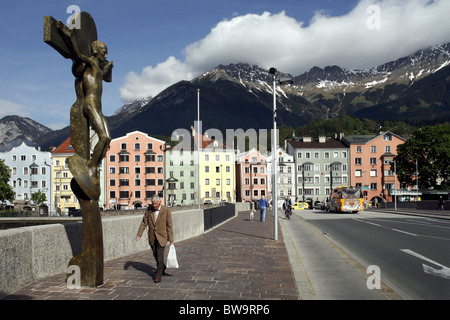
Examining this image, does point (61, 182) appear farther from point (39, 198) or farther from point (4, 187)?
point (4, 187)

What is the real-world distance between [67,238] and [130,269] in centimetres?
147

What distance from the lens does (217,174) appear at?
88.8 meters

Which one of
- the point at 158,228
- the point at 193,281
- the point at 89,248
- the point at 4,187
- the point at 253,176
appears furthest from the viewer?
the point at 253,176

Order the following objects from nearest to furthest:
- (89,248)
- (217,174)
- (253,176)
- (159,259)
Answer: (89,248) → (159,259) → (217,174) → (253,176)

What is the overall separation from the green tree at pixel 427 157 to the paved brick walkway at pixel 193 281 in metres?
65.6

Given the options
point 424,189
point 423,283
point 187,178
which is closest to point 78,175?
point 423,283

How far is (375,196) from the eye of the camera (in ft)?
304

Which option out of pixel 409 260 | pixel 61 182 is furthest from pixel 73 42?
pixel 61 182

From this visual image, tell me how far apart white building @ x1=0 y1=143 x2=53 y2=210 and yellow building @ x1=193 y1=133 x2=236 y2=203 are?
107 feet

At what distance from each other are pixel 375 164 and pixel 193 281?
92.7m

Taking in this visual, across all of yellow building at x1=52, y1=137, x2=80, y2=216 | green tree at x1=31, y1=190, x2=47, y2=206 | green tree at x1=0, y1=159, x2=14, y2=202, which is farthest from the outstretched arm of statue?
yellow building at x1=52, y1=137, x2=80, y2=216

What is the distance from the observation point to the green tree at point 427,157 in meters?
68.2

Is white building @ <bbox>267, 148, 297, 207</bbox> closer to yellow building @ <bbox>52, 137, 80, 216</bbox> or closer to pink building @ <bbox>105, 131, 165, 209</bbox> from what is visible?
pink building @ <bbox>105, 131, 165, 209</bbox>
